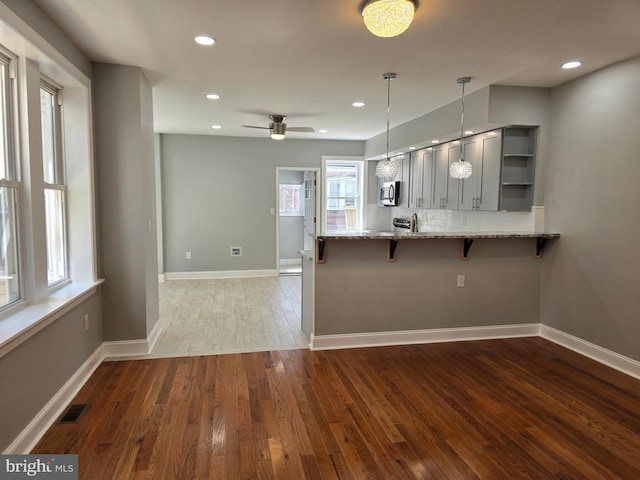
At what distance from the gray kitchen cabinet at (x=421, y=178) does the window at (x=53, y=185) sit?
4413 mm

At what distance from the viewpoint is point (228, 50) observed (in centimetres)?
299

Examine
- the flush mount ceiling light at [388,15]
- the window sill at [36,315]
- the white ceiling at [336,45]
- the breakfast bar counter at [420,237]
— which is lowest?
the window sill at [36,315]

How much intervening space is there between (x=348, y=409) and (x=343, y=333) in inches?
44.8

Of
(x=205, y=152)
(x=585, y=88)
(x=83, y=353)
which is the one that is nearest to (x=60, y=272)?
(x=83, y=353)

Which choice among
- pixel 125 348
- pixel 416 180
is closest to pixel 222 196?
pixel 416 180

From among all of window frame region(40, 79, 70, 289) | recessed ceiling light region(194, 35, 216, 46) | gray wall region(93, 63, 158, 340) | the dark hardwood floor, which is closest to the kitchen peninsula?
the dark hardwood floor

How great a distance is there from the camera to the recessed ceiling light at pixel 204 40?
2.75 metres

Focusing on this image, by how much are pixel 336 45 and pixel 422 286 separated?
229cm

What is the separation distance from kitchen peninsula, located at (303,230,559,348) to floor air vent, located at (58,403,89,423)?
1.85 meters

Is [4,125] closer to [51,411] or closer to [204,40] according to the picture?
[204,40]

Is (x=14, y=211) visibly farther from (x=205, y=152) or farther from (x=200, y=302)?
(x=205, y=152)

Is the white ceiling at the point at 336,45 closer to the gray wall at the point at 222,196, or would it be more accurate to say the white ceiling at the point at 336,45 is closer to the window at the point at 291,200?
the gray wall at the point at 222,196

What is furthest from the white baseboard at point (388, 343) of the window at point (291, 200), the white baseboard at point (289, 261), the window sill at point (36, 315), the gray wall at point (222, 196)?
the window at point (291, 200)

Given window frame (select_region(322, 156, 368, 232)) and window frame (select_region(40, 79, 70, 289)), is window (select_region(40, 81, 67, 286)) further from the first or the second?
window frame (select_region(322, 156, 368, 232))
